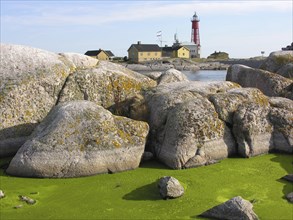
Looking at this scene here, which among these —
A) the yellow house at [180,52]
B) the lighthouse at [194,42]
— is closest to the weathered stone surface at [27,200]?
the yellow house at [180,52]

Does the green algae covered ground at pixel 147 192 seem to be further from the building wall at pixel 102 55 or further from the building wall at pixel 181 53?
the building wall at pixel 181 53

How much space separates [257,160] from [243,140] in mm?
1012

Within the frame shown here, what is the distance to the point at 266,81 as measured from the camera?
75.2 feet

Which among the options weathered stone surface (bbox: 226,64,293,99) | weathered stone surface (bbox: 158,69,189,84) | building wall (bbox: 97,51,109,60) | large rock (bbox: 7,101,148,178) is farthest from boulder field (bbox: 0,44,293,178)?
building wall (bbox: 97,51,109,60)

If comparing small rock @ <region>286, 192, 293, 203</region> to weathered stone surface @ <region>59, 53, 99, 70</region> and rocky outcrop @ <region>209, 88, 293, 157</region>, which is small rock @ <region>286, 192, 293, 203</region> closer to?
rocky outcrop @ <region>209, 88, 293, 157</region>

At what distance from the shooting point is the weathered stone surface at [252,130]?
612 inches

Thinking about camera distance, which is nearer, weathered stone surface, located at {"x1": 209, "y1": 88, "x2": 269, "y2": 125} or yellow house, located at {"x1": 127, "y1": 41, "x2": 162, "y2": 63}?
weathered stone surface, located at {"x1": 209, "y1": 88, "x2": 269, "y2": 125}

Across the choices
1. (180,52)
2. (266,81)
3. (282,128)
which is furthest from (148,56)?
(282,128)

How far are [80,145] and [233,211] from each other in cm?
607

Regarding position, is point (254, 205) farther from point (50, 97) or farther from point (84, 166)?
point (50, 97)

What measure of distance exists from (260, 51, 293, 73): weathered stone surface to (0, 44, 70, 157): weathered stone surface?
694 inches

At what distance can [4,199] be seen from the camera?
1139 centimetres

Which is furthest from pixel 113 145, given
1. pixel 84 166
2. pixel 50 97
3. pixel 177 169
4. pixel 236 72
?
pixel 236 72

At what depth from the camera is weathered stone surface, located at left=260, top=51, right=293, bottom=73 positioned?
28892 mm
